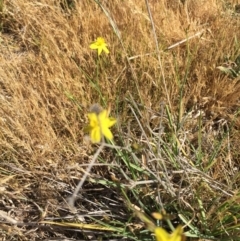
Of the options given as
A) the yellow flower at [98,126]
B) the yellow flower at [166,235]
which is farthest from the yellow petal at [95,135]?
the yellow flower at [166,235]

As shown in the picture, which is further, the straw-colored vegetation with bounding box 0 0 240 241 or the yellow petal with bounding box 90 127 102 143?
the straw-colored vegetation with bounding box 0 0 240 241

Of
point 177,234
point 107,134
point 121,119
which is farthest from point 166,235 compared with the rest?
point 121,119

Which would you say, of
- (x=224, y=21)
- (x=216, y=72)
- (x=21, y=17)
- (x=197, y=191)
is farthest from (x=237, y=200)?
(x=21, y=17)

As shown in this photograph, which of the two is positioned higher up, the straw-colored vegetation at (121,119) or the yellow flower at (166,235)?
the straw-colored vegetation at (121,119)

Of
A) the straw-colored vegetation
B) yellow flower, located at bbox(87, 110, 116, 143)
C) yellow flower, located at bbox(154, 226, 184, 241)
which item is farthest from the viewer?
the straw-colored vegetation

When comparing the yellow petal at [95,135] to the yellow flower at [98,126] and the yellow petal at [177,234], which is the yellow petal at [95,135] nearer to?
the yellow flower at [98,126]

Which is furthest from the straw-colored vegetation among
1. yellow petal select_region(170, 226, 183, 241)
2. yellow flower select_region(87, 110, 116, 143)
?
yellow petal select_region(170, 226, 183, 241)

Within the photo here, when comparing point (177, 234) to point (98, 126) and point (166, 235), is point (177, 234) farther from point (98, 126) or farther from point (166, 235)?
point (98, 126)

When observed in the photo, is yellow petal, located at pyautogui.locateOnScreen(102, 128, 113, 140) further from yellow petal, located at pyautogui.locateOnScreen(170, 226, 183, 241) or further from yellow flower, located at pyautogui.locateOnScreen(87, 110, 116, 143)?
yellow petal, located at pyautogui.locateOnScreen(170, 226, 183, 241)

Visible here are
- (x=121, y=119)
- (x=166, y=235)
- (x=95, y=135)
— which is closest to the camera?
(x=166, y=235)
